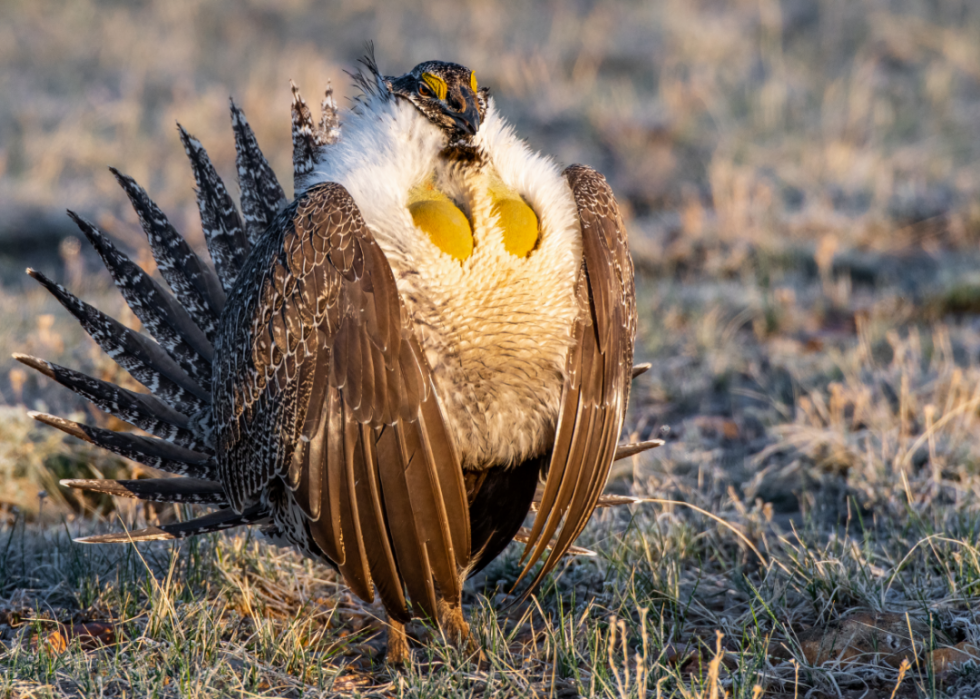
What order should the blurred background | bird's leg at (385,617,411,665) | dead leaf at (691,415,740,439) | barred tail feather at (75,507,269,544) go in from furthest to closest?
dead leaf at (691,415,740,439), the blurred background, barred tail feather at (75,507,269,544), bird's leg at (385,617,411,665)

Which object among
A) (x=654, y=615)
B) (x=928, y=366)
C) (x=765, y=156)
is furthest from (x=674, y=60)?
(x=654, y=615)

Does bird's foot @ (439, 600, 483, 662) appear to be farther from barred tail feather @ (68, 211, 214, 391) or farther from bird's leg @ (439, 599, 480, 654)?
barred tail feather @ (68, 211, 214, 391)

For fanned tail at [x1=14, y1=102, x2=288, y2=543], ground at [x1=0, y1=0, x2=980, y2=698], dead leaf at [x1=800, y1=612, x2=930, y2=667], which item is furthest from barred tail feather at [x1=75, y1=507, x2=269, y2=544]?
dead leaf at [x1=800, y1=612, x2=930, y2=667]

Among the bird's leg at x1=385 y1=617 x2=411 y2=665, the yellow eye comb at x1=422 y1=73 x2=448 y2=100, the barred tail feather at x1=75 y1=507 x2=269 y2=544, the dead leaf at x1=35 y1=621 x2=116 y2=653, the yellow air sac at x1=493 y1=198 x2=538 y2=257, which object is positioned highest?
the yellow eye comb at x1=422 y1=73 x2=448 y2=100

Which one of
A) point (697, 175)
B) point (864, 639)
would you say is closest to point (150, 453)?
point (864, 639)

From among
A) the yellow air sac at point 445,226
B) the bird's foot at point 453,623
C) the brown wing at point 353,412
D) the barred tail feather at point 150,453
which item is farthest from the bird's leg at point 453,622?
the yellow air sac at point 445,226

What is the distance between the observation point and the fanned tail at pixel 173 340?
2.77 meters

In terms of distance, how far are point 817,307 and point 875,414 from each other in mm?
1353

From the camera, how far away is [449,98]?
2.39 meters

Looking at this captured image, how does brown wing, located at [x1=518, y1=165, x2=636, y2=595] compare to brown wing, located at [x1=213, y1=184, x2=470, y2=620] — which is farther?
brown wing, located at [x1=518, y1=165, x2=636, y2=595]

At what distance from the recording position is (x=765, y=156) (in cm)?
668

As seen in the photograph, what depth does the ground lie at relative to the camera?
2350 millimetres

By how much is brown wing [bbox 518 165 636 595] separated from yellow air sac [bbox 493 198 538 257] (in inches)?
5.4

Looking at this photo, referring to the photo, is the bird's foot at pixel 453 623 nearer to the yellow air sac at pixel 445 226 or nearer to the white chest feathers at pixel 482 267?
the white chest feathers at pixel 482 267
